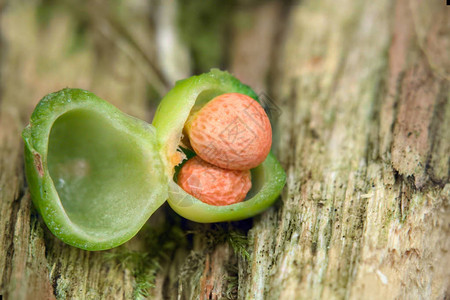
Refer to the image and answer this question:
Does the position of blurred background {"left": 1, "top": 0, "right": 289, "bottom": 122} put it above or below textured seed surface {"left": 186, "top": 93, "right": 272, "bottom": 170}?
above

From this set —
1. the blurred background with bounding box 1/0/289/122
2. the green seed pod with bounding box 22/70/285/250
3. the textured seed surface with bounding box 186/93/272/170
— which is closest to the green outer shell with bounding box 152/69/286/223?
the green seed pod with bounding box 22/70/285/250

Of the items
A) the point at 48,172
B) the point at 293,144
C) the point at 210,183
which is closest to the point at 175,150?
the point at 210,183

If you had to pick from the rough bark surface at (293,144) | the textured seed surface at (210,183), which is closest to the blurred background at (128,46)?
the rough bark surface at (293,144)

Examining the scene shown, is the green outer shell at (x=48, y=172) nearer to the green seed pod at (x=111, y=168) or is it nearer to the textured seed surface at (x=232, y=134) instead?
the green seed pod at (x=111, y=168)

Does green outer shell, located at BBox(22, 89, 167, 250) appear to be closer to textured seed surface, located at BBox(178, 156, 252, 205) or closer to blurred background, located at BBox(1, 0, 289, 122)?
textured seed surface, located at BBox(178, 156, 252, 205)

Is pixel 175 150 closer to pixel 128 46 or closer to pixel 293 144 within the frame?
pixel 293 144

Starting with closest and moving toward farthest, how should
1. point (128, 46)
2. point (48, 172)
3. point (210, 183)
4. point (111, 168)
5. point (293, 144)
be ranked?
point (48, 172) < point (210, 183) < point (111, 168) < point (293, 144) < point (128, 46)
